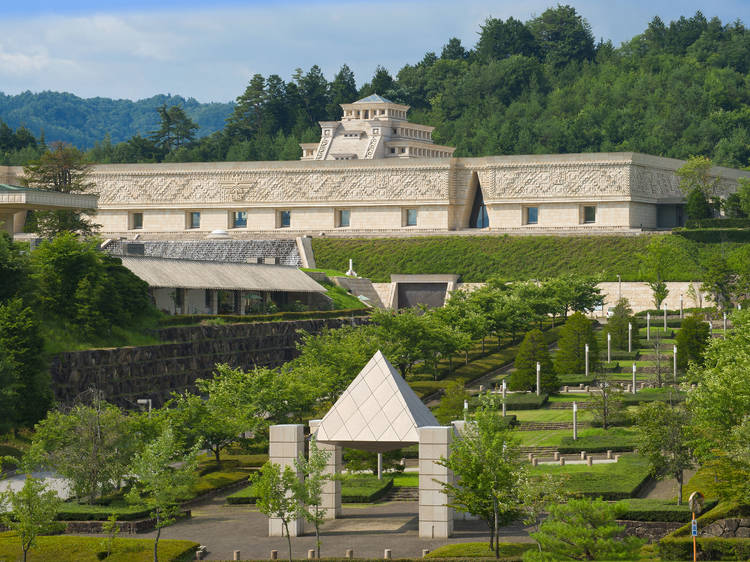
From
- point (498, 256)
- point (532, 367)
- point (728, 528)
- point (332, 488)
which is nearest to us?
point (728, 528)

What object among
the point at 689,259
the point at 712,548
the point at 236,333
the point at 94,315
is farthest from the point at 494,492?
the point at 689,259

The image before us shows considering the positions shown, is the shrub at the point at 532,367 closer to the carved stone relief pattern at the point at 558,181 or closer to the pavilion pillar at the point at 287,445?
the pavilion pillar at the point at 287,445

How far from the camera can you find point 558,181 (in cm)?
8269

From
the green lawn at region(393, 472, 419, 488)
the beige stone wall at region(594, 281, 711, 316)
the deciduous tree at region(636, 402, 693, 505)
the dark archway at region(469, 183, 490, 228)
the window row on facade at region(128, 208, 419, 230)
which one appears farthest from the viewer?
the window row on facade at region(128, 208, 419, 230)

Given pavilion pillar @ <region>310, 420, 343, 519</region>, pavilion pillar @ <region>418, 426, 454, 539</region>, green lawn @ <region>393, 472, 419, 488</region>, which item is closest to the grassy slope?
green lawn @ <region>393, 472, 419, 488</region>

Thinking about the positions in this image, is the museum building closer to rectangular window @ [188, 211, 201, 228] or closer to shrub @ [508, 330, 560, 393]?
rectangular window @ [188, 211, 201, 228]

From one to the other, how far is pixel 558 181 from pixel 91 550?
61094mm

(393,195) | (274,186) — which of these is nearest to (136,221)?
(274,186)

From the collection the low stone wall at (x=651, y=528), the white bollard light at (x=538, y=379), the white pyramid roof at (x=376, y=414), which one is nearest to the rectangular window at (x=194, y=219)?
the white bollard light at (x=538, y=379)

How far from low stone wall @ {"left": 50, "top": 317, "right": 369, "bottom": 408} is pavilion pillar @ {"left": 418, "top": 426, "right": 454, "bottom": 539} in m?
17.2

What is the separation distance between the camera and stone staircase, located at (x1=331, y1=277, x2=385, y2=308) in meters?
71.4

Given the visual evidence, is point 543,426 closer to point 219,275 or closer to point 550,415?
point 550,415

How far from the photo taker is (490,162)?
85.1 m

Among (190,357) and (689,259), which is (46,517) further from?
(689,259)
